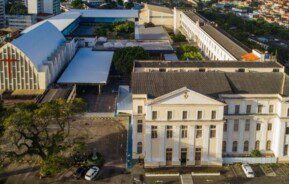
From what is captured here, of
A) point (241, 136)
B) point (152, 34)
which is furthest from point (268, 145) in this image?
point (152, 34)

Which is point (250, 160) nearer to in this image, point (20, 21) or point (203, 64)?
point (203, 64)

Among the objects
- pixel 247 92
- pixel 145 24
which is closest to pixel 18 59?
pixel 247 92

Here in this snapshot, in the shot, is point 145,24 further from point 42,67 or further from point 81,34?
point 42,67

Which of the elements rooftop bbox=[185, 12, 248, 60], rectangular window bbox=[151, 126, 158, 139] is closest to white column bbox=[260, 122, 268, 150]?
rectangular window bbox=[151, 126, 158, 139]

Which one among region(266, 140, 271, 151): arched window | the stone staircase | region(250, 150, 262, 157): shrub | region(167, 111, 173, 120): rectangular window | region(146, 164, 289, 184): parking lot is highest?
region(167, 111, 173, 120): rectangular window

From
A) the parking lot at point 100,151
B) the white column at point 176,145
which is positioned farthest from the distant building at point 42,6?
the white column at point 176,145

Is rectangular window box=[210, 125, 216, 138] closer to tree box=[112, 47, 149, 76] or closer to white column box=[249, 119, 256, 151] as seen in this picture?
white column box=[249, 119, 256, 151]

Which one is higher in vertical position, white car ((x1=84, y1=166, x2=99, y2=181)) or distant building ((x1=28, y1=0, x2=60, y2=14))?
distant building ((x1=28, y1=0, x2=60, y2=14))

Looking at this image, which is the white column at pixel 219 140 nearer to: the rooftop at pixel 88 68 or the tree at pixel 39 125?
the tree at pixel 39 125

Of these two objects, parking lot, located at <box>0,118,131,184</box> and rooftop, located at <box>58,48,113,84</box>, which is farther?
rooftop, located at <box>58,48,113,84</box>

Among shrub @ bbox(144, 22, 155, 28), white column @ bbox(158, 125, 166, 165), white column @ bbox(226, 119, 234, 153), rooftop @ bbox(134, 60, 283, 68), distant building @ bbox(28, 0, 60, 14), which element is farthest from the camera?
distant building @ bbox(28, 0, 60, 14)
